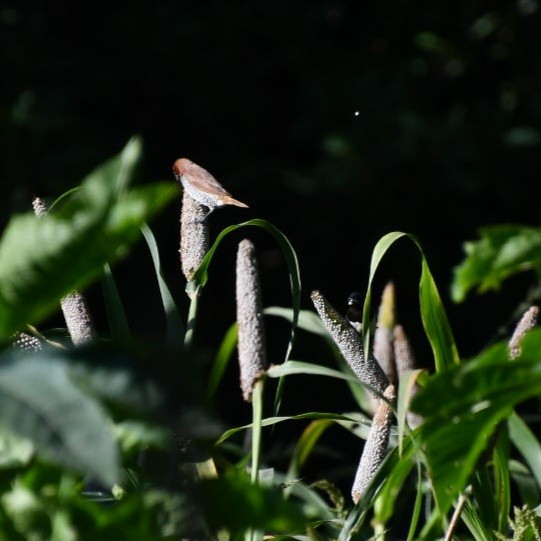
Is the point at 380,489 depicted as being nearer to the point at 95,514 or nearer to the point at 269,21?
the point at 95,514

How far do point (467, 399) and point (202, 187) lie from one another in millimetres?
449

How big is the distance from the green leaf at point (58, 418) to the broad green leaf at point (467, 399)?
11 centimetres

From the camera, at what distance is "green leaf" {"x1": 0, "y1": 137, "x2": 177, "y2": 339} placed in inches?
12.8

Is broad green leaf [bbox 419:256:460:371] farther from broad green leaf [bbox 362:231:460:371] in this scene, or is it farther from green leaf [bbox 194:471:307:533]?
green leaf [bbox 194:471:307:533]

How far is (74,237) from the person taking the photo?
1.07 ft

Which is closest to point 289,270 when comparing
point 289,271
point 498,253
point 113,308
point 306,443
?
point 289,271

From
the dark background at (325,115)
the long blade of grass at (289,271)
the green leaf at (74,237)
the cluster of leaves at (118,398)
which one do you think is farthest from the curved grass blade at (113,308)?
the dark background at (325,115)

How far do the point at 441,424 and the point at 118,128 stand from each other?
10.8 ft

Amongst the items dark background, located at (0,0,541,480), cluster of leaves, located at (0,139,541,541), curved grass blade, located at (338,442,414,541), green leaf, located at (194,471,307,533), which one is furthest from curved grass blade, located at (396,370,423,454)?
dark background, located at (0,0,541,480)

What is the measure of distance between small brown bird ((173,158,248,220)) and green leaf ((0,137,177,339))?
0.43 m

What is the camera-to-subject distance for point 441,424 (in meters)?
0.38

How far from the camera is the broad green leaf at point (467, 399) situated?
364 mm

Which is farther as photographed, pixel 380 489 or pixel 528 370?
pixel 380 489

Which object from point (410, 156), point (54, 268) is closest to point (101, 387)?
point (54, 268)
